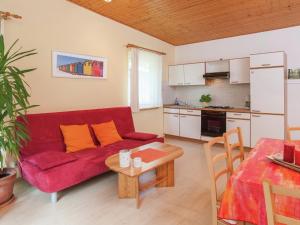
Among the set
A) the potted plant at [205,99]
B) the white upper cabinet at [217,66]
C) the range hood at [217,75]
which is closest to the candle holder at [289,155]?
the range hood at [217,75]

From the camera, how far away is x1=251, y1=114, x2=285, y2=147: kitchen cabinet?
12.5 feet

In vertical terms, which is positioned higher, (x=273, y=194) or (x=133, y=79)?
(x=133, y=79)

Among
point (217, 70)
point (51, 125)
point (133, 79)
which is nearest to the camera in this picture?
point (51, 125)

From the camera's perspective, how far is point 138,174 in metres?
2.05

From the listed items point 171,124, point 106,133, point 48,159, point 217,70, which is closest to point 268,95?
point 217,70

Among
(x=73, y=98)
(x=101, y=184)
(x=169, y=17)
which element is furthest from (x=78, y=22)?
(x=101, y=184)

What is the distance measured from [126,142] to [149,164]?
1.16 meters

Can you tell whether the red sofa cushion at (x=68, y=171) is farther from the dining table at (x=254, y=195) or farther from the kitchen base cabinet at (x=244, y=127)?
the kitchen base cabinet at (x=244, y=127)

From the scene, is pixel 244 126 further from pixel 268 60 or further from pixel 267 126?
pixel 268 60

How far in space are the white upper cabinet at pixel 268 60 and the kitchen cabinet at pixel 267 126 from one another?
96cm

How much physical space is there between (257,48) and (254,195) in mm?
4269

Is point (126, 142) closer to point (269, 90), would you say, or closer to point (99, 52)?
point (99, 52)

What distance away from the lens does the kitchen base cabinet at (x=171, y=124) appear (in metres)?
5.28

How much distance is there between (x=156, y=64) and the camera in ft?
16.7
